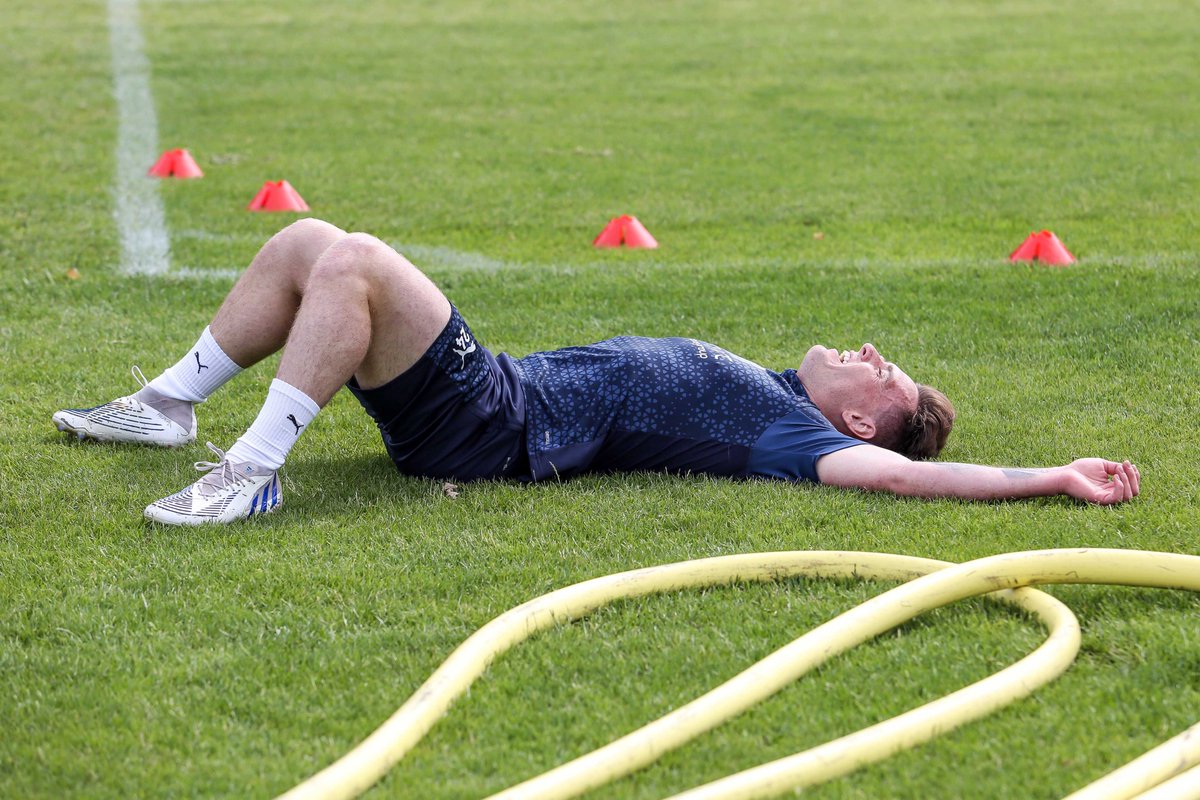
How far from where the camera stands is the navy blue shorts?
15.3ft

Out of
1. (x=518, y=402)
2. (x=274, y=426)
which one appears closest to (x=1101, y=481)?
(x=518, y=402)

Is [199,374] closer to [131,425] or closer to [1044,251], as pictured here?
[131,425]

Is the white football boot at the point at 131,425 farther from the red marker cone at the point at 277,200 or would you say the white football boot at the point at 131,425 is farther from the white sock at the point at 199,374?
the red marker cone at the point at 277,200

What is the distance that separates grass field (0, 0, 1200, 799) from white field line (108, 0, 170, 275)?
146 mm

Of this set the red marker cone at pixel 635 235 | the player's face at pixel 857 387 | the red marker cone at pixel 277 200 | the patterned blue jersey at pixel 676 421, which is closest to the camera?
the patterned blue jersey at pixel 676 421

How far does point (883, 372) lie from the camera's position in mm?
4984

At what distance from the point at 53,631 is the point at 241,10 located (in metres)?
21.0

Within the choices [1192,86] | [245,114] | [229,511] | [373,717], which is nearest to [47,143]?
[245,114]

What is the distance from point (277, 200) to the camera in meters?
9.89

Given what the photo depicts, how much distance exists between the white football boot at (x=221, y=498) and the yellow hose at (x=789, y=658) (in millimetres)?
1232

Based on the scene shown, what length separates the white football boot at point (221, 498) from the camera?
4.39m

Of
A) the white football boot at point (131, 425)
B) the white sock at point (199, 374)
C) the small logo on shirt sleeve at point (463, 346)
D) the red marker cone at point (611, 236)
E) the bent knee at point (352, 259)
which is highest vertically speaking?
the bent knee at point (352, 259)

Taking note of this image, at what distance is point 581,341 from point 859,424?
2133 millimetres

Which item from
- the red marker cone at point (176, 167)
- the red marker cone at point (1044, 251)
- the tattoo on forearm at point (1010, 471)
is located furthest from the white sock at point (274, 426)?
the red marker cone at point (176, 167)
